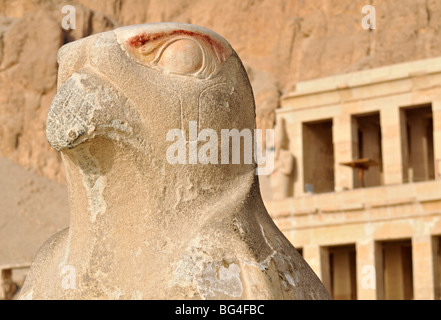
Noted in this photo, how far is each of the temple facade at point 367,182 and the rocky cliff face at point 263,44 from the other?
13.3 meters

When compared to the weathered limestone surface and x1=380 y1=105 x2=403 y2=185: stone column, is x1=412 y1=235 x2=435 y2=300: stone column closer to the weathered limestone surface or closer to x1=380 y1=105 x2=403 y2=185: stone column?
x1=380 y1=105 x2=403 y2=185: stone column

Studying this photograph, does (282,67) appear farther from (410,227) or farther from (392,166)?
(410,227)

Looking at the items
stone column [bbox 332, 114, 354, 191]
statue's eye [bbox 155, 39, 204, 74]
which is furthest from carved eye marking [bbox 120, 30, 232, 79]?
stone column [bbox 332, 114, 354, 191]

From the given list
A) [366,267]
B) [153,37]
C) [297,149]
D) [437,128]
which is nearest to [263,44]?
[297,149]

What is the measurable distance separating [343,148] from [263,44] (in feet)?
82.2

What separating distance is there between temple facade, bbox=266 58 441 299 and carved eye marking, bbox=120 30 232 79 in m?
18.2

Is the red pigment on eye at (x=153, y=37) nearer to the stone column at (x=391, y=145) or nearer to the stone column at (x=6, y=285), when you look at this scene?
the stone column at (x=391, y=145)

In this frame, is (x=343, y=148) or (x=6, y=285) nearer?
(x=343, y=148)

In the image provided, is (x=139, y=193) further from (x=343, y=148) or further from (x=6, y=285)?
→ (x=6, y=285)

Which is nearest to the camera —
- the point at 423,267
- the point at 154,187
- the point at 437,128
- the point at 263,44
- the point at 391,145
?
the point at 154,187

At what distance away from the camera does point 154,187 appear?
4832mm

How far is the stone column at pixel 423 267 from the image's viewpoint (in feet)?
73.6

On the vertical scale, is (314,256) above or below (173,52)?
above

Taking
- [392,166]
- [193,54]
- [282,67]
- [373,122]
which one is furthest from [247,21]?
[193,54]
